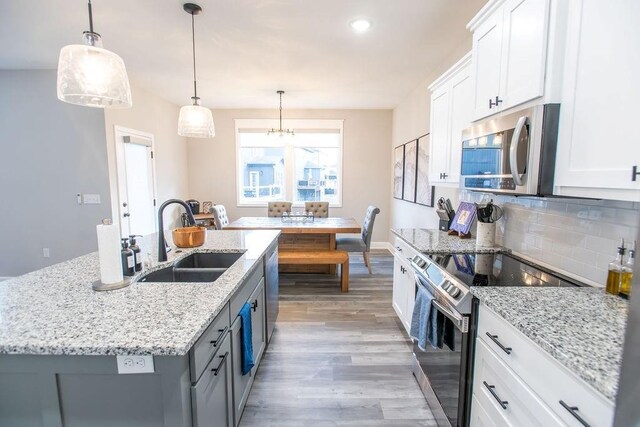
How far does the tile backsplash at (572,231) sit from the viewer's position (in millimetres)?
1301

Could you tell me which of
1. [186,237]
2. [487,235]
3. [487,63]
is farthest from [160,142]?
[487,235]

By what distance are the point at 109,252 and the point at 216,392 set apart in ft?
2.50

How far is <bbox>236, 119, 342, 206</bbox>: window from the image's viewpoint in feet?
18.6

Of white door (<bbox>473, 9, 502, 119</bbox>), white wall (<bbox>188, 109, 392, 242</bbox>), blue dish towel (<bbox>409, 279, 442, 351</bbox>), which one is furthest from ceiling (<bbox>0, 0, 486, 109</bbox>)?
blue dish towel (<bbox>409, 279, 442, 351</bbox>)

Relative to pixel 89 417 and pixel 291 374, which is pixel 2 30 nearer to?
pixel 89 417

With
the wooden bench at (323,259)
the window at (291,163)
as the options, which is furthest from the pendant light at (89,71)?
the window at (291,163)

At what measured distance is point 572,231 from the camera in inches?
60.3

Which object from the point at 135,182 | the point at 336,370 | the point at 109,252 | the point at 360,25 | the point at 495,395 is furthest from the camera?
the point at 135,182

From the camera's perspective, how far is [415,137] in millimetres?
4184

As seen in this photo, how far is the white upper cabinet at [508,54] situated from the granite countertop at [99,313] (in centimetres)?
166

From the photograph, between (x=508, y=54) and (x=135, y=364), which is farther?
(x=508, y=54)

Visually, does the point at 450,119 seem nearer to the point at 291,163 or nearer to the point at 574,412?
the point at 574,412

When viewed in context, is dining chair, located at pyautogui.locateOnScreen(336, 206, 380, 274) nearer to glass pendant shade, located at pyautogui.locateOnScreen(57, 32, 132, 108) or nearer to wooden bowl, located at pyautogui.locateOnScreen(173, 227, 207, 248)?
wooden bowl, located at pyautogui.locateOnScreen(173, 227, 207, 248)

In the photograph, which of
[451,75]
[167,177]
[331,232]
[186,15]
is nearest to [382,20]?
[451,75]
